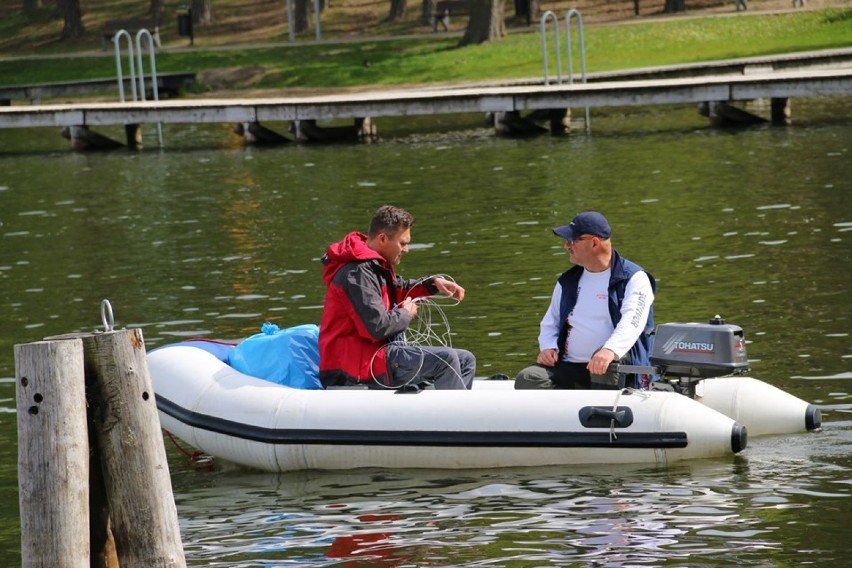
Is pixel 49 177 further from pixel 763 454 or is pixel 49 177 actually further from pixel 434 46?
pixel 763 454

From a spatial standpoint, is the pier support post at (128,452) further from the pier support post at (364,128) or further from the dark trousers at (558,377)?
the pier support post at (364,128)

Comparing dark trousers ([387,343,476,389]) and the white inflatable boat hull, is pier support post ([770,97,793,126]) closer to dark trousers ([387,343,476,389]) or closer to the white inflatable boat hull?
the white inflatable boat hull

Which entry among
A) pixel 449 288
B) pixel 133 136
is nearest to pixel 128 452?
pixel 449 288

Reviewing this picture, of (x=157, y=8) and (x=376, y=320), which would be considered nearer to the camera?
(x=376, y=320)

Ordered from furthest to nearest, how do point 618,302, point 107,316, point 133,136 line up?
1. point 133,136
2. point 618,302
3. point 107,316

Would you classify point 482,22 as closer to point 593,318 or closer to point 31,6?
point 31,6

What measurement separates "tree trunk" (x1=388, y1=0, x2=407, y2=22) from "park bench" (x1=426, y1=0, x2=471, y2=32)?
3.63 ft

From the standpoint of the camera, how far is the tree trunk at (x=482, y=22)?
4072 centimetres

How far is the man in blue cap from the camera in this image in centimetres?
929

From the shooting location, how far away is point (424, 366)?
973 cm

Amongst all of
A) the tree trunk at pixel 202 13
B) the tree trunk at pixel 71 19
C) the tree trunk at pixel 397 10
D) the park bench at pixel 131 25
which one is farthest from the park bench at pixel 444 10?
the tree trunk at pixel 71 19

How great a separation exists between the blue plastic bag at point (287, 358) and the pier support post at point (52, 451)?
11.1ft

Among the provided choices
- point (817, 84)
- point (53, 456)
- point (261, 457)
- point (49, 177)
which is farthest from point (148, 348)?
point (817, 84)

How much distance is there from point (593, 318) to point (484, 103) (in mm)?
20292
